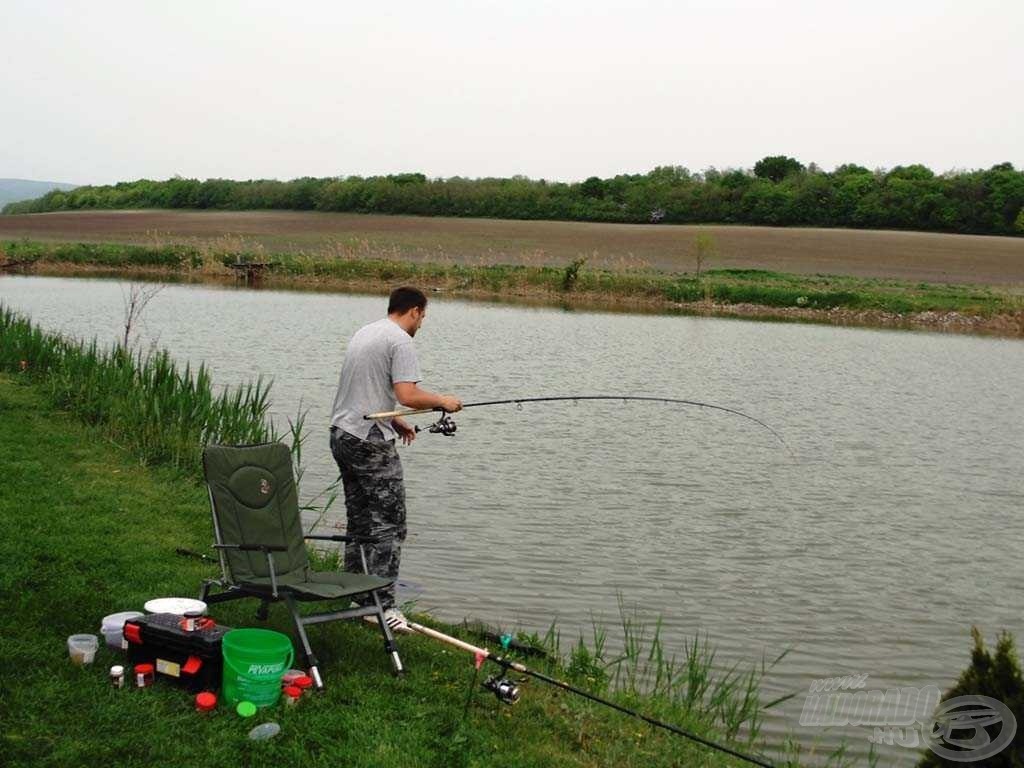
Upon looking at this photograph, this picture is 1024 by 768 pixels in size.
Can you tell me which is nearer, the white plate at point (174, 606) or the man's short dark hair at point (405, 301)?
the white plate at point (174, 606)

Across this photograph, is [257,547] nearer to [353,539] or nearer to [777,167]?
[353,539]

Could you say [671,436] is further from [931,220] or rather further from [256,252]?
[931,220]

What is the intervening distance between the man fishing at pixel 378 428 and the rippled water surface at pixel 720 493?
1.63 m

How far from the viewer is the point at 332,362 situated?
20.1 m

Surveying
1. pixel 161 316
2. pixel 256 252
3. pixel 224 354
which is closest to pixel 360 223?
pixel 256 252

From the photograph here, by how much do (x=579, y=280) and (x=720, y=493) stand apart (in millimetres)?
29993

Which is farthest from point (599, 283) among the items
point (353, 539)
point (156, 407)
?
point (353, 539)

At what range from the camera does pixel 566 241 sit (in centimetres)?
6262

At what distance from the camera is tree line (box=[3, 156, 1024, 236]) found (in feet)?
246

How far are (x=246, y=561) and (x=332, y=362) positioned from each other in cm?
1445

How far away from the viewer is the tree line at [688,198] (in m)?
74.9

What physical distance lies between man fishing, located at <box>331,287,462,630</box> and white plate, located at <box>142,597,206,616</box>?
109cm

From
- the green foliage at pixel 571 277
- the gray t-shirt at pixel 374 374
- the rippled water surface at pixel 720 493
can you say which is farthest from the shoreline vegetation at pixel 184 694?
the green foliage at pixel 571 277

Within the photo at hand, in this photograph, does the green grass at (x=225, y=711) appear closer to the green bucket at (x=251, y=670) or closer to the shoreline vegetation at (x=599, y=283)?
the green bucket at (x=251, y=670)
